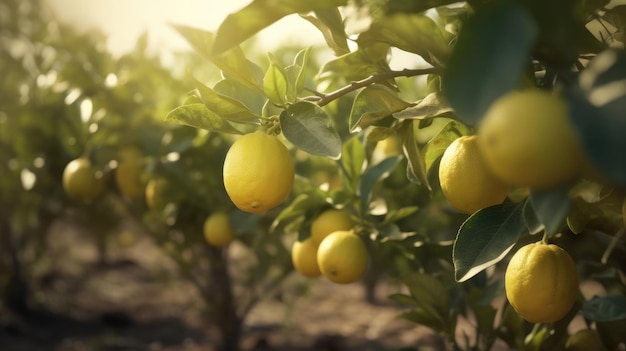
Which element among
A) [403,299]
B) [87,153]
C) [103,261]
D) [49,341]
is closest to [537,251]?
[403,299]

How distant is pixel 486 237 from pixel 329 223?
1.51 ft

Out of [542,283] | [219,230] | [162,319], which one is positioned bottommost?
[162,319]

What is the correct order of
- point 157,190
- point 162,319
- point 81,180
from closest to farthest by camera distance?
point 81,180 < point 157,190 < point 162,319

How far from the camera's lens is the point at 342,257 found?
1.00 m

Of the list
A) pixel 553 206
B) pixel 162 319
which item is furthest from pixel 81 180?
pixel 162 319

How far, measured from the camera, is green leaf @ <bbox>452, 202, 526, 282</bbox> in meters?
0.70

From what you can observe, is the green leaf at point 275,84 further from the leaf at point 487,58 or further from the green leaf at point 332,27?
the leaf at point 487,58

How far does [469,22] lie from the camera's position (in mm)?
475

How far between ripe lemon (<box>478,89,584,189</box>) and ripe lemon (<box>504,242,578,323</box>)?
13.2 inches

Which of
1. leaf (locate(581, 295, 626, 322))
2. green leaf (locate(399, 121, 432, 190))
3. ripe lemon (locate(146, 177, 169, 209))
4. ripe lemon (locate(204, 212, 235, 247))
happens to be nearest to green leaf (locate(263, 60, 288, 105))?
green leaf (locate(399, 121, 432, 190))

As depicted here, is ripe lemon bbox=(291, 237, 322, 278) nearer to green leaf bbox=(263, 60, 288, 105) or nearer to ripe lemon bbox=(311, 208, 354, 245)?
ripe lemon bbox=(311, 208, 354, 245)

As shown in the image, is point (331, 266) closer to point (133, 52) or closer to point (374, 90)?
point (374, 90)

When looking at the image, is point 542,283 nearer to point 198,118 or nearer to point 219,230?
point 198,118

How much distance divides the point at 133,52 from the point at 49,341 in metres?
1.73
